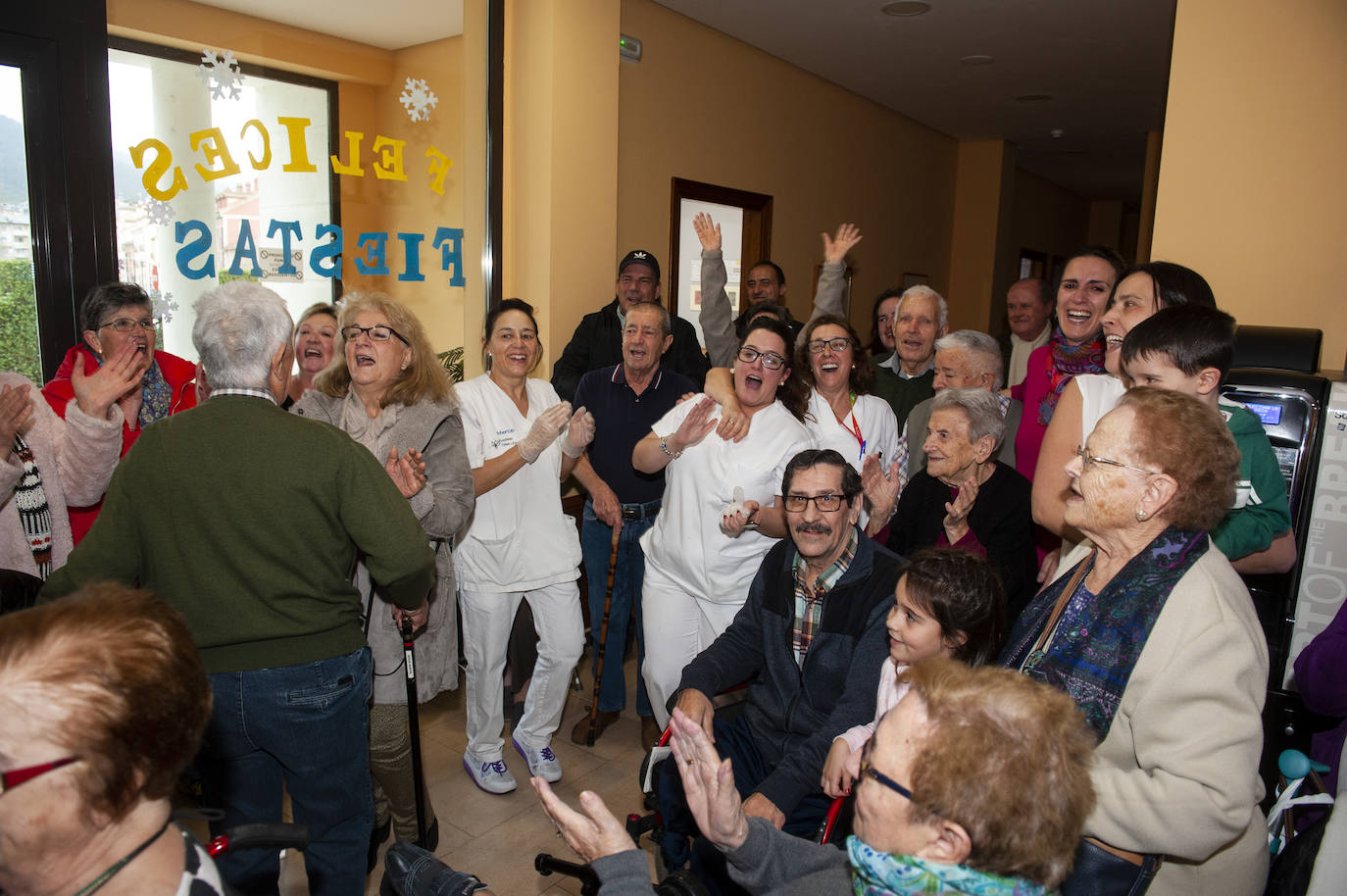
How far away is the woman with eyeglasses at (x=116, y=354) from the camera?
8.35 ft

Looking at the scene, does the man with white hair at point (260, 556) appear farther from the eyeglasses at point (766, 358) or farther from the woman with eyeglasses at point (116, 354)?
the eyeglasses at point (766, 358)

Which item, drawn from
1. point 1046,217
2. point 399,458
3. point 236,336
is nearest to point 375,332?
point 399,458

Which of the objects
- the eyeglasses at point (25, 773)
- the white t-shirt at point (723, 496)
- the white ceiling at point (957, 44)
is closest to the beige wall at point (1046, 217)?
the white ceiling at point (957, 44)

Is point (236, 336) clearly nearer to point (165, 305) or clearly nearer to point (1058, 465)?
point (1058, 465)

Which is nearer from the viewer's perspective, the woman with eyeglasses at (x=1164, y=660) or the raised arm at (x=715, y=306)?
the woman with eyeglasses at (x=1164, y=660)

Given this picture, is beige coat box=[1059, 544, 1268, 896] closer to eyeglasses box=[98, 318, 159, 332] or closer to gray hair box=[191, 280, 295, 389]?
gray hair box=[191, 280, 295, 389]

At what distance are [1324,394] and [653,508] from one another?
93.8 inches

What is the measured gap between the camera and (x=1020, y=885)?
102 cm

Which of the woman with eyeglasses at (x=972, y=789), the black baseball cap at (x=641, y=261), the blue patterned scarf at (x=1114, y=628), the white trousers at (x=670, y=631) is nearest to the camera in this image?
the woman with eyeglasses at (x=972, y=789)

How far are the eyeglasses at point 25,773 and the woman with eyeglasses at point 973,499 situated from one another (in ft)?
6.77

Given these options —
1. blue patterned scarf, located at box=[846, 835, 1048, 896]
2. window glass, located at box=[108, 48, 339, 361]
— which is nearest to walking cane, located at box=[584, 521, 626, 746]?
window glass, located at box=[108, 48, 339, 361]

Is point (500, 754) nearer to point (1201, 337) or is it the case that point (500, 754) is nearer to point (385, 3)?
point (1201, 337)

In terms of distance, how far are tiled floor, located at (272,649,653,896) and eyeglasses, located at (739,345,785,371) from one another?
1.63 meters

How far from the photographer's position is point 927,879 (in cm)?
103
